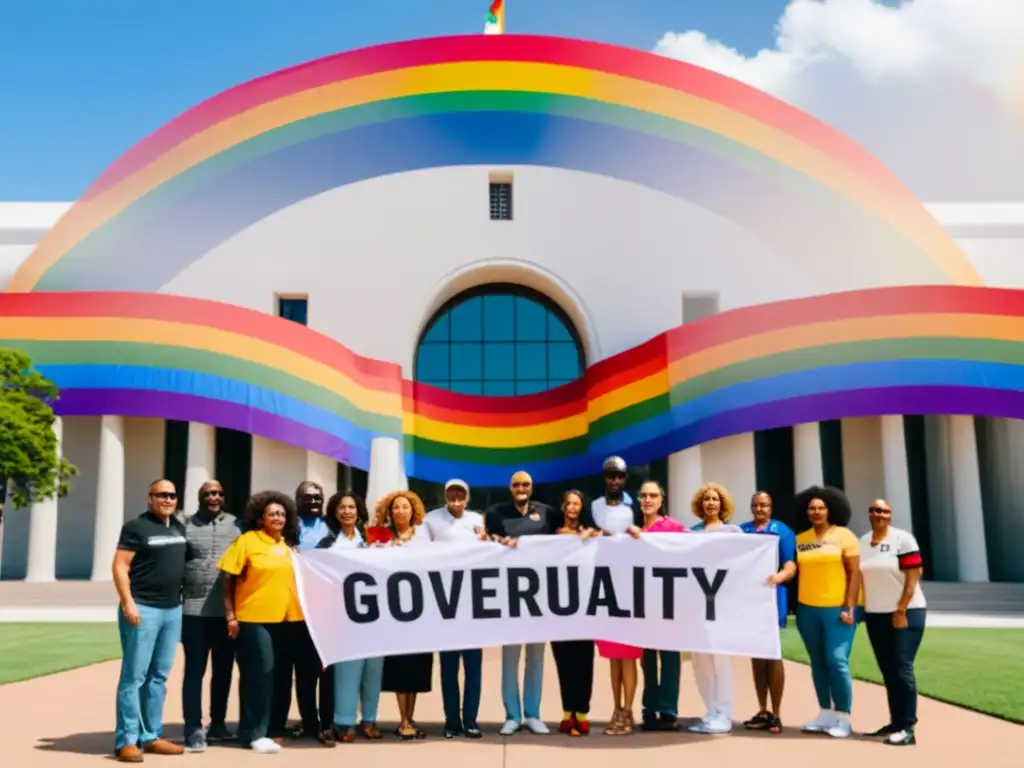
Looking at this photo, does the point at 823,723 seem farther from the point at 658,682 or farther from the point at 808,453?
the point at 808,453


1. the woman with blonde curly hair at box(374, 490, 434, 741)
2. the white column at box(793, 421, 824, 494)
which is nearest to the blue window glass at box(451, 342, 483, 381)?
the white column at box(793, 421, 824, 494)

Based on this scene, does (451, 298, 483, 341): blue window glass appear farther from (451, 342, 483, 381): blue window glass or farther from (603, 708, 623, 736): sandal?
(603, 708, 623, 736): sandal

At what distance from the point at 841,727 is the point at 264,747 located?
14.5 ft

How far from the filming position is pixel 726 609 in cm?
799

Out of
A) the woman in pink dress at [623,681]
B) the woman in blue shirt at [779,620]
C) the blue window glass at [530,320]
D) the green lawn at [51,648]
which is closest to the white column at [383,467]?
the green lawn at [51,648]

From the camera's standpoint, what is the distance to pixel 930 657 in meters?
13.5

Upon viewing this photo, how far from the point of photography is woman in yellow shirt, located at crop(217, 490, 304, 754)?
7164 millimetres

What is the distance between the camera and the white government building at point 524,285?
1166 inches

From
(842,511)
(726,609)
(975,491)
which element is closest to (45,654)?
(726,609)

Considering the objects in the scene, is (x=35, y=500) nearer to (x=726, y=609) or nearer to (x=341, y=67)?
(x=341, y=67)

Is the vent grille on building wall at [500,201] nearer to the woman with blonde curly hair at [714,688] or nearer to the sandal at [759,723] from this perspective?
the woman with blonde curly hair at [714,688]

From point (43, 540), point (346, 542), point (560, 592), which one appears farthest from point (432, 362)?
point (560, 592)

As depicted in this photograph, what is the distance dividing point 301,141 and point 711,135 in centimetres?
1201

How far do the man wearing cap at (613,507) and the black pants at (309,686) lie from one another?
256 centimetres
